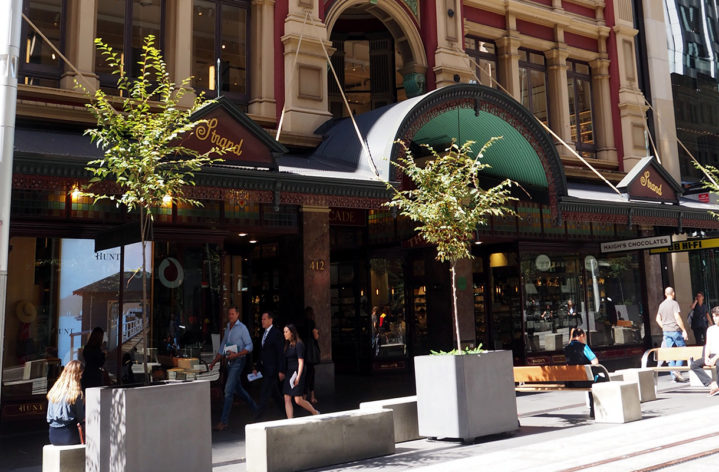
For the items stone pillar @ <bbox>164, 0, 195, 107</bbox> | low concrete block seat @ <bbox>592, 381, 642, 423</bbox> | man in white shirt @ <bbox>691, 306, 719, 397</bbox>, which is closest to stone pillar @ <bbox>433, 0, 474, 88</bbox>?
stone pillar @ <bbox>164, 0, 195, 107</bbox>

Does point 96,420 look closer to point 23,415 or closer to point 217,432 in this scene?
point 217,432

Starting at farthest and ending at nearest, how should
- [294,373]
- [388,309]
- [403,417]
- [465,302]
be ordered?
[388,309]
[465,302]
[294,373]
[403,417]

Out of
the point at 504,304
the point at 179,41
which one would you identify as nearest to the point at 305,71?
the point at 179,41

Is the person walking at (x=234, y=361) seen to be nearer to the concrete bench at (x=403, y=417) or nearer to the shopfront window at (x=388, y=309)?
the concrete bench at (x=403, y=417)

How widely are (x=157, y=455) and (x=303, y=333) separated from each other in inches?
287

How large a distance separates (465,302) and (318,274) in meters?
4.32

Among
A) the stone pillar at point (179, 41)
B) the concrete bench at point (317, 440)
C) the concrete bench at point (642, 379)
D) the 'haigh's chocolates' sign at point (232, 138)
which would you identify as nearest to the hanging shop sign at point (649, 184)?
the concrete bench at point (642, 379)

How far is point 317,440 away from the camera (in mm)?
7719

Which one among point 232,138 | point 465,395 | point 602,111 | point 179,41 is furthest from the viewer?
point 602,111

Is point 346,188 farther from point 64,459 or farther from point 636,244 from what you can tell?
point 636,244

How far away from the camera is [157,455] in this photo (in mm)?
6508

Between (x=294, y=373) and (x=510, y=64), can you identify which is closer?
(x=294, y=373)

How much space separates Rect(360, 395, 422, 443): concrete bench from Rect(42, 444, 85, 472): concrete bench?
3633 mm

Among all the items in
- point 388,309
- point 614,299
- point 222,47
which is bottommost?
point 388,309
